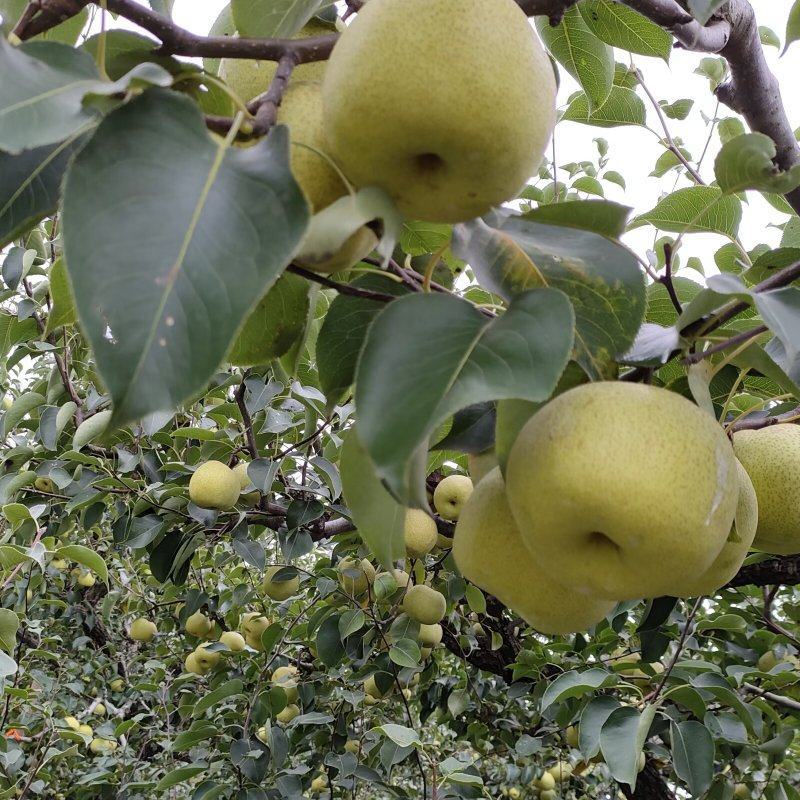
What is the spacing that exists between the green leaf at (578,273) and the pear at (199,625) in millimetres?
2739

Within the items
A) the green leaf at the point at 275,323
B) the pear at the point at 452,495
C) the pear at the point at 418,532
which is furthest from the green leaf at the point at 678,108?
the green leaf at the point at 275,323

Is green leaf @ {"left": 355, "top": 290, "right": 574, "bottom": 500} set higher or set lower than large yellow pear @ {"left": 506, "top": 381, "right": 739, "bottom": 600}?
higher

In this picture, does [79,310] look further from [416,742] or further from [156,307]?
[416,742]

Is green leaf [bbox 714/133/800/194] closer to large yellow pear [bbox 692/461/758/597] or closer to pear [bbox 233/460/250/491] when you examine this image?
large yellow pear [bbox 692/461/758/597]

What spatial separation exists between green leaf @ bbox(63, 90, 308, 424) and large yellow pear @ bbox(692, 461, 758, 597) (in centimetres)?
61

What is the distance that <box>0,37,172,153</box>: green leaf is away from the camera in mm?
531

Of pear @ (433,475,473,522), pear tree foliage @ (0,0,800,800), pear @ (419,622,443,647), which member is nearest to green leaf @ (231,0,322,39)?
pear tree foliage @ (0,0,800,800)

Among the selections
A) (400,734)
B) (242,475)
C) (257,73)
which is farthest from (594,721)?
(257,73)

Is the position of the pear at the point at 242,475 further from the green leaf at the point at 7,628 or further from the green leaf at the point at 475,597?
the green leaf at the point at 475,597

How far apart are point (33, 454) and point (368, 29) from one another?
89.1 inches

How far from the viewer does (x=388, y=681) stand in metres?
2.48

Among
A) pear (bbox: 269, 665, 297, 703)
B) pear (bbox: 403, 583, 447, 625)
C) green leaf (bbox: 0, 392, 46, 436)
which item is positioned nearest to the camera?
pear (bbox: 403, 583, 447, 625)

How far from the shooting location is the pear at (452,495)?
7.16 ft

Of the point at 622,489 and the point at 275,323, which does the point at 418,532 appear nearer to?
the point at 275,323
